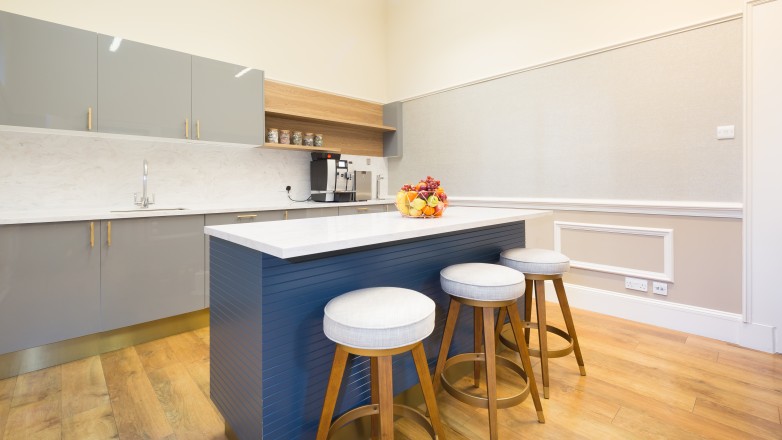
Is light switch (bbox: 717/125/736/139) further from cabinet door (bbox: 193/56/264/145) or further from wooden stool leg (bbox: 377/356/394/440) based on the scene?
cabinet door (bbox: 193/56/264/145)

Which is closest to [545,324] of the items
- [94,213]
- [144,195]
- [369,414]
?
[369,414]

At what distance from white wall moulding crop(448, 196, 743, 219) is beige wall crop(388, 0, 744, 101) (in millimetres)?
A: 1225

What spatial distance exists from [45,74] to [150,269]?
133cm

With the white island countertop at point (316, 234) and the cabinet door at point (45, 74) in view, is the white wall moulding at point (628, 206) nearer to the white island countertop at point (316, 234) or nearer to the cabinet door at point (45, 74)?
the white island countertop at point (316, 234)

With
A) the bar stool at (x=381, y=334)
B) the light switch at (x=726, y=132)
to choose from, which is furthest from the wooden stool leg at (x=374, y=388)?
the light switch at (x=726, y=132)

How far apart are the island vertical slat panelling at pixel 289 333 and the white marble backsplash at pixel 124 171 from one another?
1910 mm

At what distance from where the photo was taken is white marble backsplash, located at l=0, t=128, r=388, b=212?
2443 mm

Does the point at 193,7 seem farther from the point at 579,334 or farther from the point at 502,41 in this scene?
the point at 579,334

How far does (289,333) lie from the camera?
126 centimetres

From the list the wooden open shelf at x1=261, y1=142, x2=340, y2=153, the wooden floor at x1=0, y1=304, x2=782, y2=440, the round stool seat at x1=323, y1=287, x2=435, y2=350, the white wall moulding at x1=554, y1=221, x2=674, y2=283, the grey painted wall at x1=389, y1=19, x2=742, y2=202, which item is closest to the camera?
the round stool seat at x1=323, y1=287, x2=435, y2=350

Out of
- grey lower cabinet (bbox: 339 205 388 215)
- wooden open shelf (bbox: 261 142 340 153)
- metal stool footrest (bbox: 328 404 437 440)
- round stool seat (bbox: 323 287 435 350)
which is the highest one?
wooden open shelf (bbox: 261 142 340 153)

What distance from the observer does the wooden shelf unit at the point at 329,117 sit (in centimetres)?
362

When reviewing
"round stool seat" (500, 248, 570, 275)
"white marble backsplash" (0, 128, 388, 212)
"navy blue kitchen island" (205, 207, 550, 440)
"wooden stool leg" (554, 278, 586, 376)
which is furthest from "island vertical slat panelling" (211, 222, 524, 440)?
"white marble backsplash" (0, 128, 388, 212)

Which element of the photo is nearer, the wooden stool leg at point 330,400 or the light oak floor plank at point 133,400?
the wooden stool leg at point 330,400
